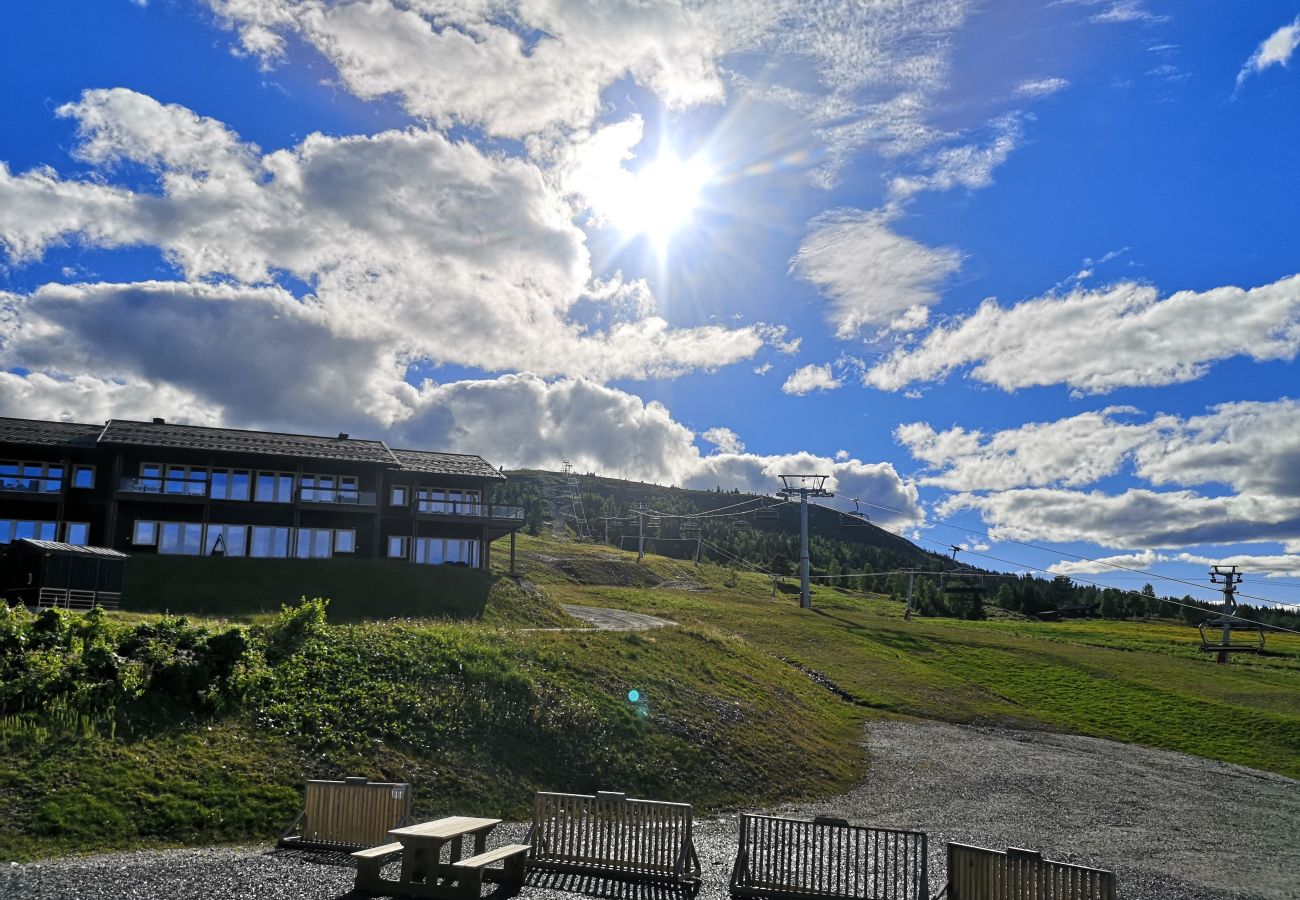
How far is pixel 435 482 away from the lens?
189ft

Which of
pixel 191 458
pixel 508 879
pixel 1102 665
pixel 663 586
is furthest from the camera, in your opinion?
pixel 663 586

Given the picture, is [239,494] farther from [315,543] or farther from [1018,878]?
[1018,878]

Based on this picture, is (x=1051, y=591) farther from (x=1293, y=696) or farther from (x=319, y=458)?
(x=319, y=458)

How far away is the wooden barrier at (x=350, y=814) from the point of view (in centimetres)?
1655

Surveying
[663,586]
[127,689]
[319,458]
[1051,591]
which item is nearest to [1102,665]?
[663,586]

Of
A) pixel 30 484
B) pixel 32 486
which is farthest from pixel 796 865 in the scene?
pixel 30 484

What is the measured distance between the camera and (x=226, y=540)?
51.0m

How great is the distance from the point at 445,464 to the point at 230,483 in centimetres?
1248

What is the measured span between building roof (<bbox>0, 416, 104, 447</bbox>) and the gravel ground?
3990 cm

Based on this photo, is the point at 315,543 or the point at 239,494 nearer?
the point at 239,494

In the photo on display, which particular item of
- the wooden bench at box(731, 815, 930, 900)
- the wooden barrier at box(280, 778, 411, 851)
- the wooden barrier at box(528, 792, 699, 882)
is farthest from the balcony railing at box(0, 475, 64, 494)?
the wooden bench at box(731, 815, 930, 900)

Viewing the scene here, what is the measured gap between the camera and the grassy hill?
18.3 meters

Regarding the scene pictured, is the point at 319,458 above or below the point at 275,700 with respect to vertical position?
above

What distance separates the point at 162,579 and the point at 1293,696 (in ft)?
210
